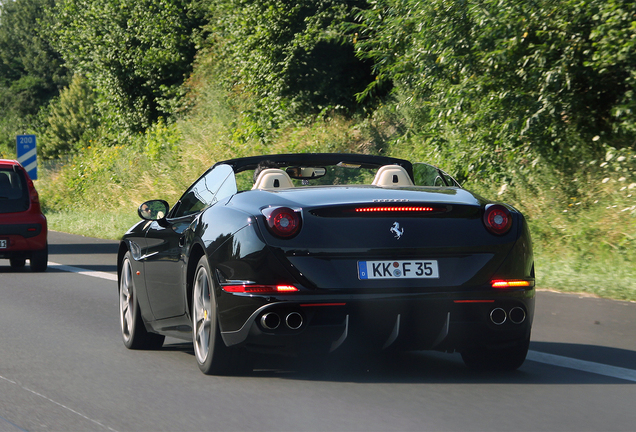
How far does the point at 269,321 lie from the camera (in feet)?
18.7

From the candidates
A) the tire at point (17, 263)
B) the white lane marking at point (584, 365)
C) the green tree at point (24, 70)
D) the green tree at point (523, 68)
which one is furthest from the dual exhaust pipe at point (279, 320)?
the green tree at point (24, 70)

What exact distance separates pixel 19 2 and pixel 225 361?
80.2 meters

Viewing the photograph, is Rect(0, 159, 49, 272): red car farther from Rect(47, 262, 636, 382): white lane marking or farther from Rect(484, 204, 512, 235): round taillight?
Rect(484, 204, 512, 235): round taillight

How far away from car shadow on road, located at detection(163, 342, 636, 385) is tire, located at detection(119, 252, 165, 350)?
1.31 meters

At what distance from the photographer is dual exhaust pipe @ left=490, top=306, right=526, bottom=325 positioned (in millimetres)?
5859

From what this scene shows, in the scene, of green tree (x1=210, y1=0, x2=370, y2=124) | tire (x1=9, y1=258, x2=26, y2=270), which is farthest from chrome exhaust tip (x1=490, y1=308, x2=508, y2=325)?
green tree (x1=210, y1=0, x2=370, y2=124)

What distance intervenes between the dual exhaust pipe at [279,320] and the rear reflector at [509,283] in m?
1.11

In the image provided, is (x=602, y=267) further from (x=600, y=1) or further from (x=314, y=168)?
(x=314, y=168)

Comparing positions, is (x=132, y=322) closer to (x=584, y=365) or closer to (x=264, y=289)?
(x=264, y=289)

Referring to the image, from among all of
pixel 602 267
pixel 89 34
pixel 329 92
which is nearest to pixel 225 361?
pixel 602 267

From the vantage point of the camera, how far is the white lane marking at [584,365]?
6.23 m

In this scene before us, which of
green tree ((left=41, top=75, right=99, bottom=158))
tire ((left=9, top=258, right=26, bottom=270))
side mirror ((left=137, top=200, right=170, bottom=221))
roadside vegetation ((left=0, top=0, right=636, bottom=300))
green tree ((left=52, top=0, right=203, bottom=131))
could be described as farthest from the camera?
green tree ((left=41, top=75, right=99, bottom=158))

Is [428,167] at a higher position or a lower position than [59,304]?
higher

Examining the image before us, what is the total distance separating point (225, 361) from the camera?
6141mm
